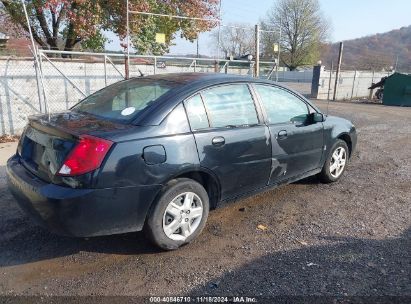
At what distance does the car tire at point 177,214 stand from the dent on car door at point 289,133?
1.10m

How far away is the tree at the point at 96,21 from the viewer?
11.4 meters

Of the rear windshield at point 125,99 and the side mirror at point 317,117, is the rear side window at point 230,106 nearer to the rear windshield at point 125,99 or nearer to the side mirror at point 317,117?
the rear windshield at point 125,99

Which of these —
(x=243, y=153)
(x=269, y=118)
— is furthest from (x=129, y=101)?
(x=269, y=118)

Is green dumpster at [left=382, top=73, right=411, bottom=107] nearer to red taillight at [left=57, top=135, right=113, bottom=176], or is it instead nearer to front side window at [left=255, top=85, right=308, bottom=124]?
front side window at [left=255, top=85, right=308, bottom=124]

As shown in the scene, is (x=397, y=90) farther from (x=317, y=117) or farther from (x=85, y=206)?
(x=85, y=206)

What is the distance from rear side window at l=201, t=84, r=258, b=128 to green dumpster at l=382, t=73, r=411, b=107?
18.6m

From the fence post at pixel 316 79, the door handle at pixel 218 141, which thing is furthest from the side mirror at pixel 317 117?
the fence post at pixel 316 79

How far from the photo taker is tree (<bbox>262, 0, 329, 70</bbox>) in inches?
2018

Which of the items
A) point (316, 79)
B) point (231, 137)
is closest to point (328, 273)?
point (231, 137)

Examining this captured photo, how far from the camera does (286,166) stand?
166 inches

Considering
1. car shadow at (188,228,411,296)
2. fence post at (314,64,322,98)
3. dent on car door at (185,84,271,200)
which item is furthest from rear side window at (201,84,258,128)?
fence post at (314,64,322,98)

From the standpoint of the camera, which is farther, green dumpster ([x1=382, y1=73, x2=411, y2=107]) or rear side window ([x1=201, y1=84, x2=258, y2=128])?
green dumpster ([x1=382, y1=73, x2=411, y2=107])

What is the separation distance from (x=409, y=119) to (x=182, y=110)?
41.0 feet

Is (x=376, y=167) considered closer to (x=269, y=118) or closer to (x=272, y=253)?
(x=269, y=118)
